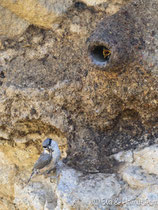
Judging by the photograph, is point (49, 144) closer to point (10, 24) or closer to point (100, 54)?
point (100, 54)

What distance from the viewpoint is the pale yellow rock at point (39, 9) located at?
300cm

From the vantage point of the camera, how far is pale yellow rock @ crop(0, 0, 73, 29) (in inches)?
118

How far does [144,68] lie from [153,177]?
0.78 meters

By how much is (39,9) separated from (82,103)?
87cm

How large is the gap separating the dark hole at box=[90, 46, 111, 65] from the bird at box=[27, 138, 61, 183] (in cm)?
77

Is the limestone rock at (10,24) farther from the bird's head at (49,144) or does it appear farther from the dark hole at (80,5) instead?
the bird's head at (49,144)

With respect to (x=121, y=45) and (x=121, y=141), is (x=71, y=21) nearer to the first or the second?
(x=121, y=45)

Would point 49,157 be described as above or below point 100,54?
below

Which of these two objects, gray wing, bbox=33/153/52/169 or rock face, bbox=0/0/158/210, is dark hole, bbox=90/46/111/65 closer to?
rock face, bbox=0/0/158/210

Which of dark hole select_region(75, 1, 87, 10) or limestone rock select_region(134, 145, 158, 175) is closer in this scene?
limestone rock select_region(134, 145, 158, 175)

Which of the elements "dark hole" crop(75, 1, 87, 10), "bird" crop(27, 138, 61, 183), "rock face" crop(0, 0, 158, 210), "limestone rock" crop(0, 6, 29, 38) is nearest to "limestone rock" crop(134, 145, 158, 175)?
"rock face" crop(0, 0, 158, 210)

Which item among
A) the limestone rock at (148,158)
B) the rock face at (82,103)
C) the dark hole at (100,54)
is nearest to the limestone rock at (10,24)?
the rock face at (82,103)

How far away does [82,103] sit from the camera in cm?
299

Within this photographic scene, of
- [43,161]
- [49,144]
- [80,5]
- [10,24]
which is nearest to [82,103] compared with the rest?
[49,144]
